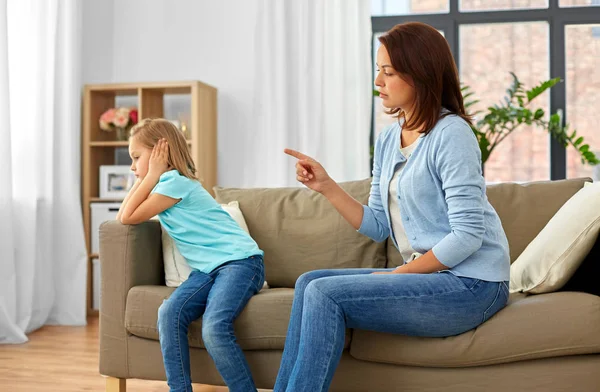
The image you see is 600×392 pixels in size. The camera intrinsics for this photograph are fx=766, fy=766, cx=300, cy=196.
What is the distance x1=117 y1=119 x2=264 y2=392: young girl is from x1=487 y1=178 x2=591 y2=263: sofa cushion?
85 cm

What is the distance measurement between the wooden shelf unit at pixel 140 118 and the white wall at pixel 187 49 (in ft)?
0.46

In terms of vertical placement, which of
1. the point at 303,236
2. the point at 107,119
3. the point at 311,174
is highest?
the point at 107,119

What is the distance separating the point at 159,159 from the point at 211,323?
2.16ft

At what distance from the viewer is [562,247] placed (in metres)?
2.19

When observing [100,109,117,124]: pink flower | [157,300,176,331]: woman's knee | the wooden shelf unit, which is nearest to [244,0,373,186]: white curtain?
the wooden shelf unit

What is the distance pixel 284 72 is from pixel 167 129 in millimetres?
2229

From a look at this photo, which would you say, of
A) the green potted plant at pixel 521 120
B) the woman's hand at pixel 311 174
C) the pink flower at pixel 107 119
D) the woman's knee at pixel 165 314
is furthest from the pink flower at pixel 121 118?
the woman's hand at pixel 311 174

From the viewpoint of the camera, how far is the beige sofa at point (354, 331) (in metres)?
1.99

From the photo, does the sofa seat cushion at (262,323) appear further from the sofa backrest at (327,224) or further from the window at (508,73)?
the window at (508,73)

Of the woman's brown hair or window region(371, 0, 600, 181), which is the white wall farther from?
the woman's brown hair

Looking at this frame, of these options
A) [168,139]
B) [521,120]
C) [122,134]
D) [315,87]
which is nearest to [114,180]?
[122,134]

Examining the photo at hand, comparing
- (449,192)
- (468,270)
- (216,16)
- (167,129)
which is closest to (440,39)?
(449,192)

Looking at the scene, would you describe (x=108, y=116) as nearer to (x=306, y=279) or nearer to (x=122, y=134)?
(x=122, y=134)

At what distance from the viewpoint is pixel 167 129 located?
2.63 metres
